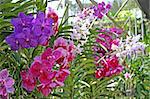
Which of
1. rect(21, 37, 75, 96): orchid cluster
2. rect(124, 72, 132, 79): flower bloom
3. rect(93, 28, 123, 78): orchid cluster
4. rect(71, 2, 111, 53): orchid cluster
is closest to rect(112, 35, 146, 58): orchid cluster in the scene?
rect(93, 28, 123, 78): orchid cluster

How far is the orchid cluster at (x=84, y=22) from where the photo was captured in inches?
53.8

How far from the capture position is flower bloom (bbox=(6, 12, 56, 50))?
36.1 inches

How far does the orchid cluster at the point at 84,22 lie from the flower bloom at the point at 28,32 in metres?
0.40

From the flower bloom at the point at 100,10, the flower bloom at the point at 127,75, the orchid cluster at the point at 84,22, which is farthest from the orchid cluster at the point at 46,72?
the flower bloom at the point at 127,75

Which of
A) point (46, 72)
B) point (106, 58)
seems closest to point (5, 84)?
point (46, 72)

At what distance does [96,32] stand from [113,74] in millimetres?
217

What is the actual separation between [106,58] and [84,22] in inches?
9.0

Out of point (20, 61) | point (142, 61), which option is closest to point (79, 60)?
point (20, 61)

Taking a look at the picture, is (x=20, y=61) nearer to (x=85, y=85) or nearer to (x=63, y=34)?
(x=63, y=34)

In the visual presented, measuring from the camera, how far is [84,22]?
4.93ft

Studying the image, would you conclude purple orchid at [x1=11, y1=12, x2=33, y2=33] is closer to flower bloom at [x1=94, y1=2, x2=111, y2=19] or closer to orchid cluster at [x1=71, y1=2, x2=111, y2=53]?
orchid cluster at [x1=71, y1=2, x2=111, y2=53]

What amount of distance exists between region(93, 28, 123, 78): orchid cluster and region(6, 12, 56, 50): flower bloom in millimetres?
606

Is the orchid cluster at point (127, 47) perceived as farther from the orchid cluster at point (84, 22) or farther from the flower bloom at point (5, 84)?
the flower bloom at point (5, 84)

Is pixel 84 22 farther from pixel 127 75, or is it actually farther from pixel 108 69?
pixel 127 75
